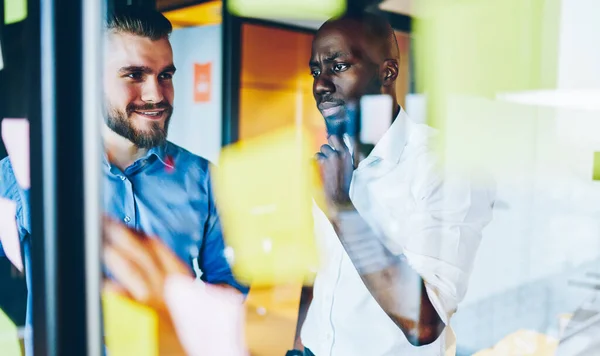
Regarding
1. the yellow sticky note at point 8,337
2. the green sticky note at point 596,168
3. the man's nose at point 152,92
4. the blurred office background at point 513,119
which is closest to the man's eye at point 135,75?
the man's nose at point 152,92

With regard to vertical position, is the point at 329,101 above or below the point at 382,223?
above

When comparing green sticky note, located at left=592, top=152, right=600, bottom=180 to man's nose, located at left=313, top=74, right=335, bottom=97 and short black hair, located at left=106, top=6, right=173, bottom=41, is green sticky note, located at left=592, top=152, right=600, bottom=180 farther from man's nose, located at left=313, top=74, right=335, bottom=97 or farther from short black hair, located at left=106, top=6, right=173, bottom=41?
short black hair, located at left=106, top=6, right=173, bottom=41

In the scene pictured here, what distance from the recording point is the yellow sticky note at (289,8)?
4.10 ft

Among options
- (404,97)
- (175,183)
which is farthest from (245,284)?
(404,97)

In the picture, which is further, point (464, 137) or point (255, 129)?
point (255, 129)

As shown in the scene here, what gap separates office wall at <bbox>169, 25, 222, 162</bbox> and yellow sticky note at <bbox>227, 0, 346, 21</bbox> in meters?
0.09

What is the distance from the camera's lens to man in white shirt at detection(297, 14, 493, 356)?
1162 mm

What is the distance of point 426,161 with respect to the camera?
1.18m

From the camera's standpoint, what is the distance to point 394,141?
3.96 ft

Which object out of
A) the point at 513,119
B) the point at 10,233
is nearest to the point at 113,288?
the point at 10,233

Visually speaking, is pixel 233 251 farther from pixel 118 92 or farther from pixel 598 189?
pixel 598 189

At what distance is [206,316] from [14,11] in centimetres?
116

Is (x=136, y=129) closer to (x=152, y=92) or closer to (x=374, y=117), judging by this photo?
(x=152, y=92)

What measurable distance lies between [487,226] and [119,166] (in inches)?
40.8
